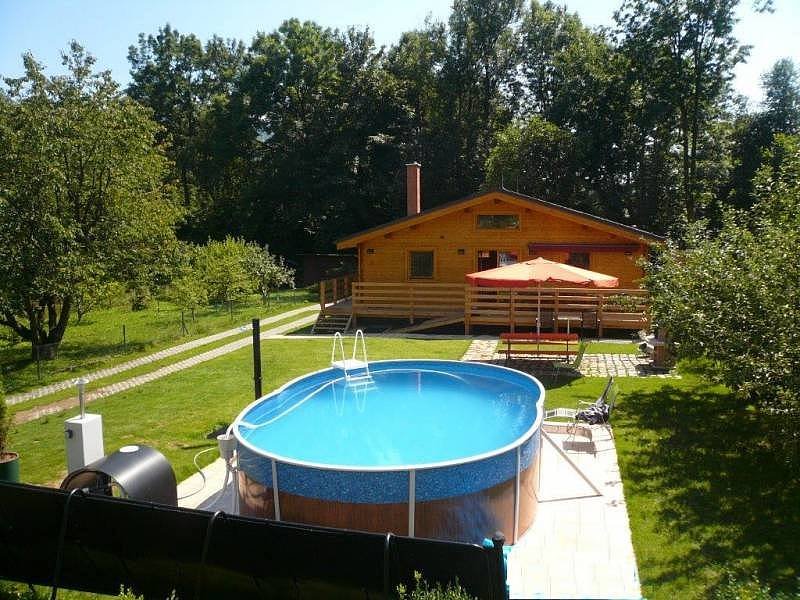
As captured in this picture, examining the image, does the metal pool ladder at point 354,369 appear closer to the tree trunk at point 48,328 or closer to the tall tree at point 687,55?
the tree trunk at point 48,328

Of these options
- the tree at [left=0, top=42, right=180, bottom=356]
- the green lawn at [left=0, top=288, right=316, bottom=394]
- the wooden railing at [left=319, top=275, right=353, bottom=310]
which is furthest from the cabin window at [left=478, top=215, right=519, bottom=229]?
the tree at [left=0, top=42, right=180, bottom=356]

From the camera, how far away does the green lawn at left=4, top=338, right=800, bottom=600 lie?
18.5 ft

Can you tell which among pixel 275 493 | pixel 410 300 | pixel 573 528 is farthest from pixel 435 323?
pixel 275 493

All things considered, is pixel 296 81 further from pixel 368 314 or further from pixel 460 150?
pixel 368 314

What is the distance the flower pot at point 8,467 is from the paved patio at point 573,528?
1.83 meters

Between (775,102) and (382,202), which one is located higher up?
(775,102)

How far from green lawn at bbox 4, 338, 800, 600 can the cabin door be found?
858 cm

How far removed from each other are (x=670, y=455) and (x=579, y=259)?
42.4ft

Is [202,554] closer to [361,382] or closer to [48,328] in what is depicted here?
[361,382]

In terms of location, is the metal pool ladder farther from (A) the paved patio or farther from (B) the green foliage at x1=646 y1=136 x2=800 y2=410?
(B) the green foliage at x1=646 y1=136 x2=800 y2=410

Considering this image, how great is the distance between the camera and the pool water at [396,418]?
793 centimetres

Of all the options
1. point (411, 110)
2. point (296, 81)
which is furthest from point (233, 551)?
point (296, 81)

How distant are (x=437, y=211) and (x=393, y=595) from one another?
1744 centimetres

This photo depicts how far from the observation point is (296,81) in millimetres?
43938
